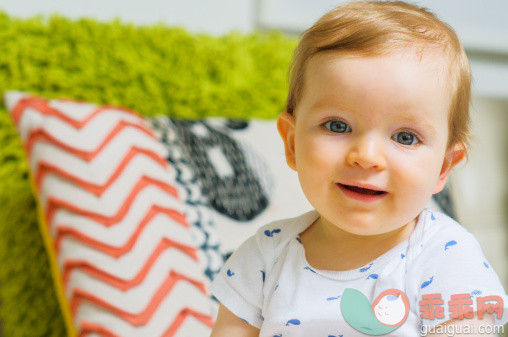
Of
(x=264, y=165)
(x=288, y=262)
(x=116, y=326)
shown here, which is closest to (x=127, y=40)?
(x=264, y=165)

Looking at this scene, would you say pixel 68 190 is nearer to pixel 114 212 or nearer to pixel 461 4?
pixel 114 212

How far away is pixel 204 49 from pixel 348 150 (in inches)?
31.3

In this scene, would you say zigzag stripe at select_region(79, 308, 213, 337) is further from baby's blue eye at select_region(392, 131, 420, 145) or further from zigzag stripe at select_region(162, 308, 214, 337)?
baby's blue eye at select_region(392, 131, 420, 145)

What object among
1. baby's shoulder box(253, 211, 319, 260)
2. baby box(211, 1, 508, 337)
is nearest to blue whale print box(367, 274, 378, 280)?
baby box(211, 1, 508, 337)

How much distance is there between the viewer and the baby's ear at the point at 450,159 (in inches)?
24.4

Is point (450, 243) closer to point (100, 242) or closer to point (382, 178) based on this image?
point (382, 178)

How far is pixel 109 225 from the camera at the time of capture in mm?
884

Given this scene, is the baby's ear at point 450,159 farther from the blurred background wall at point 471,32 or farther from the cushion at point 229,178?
the blurred background wall at point 471,32

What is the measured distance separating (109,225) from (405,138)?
0.50m

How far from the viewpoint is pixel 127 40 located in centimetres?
121

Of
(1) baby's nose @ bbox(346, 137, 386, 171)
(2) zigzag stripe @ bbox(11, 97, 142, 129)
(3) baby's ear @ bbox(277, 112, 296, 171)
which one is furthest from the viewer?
(2) zigzag stripe @ bbox(11, 97, 142, 129)

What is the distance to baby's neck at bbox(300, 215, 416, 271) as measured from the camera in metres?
0.61

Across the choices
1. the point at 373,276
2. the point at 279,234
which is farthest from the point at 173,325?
the point at 373,276

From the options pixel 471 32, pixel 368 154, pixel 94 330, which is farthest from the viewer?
pixel 471 32
